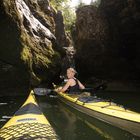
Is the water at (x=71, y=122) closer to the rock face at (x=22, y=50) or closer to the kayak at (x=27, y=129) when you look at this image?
the kayak at (x=27, y=129)

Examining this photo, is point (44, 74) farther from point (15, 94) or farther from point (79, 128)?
point (79, 128)

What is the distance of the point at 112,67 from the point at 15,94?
944cm

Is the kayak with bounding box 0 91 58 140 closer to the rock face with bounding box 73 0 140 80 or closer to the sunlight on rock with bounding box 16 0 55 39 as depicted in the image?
the sunlight on rock with bounding box 16 0 55 39

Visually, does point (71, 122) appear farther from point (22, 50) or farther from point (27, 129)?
point (22, 50)

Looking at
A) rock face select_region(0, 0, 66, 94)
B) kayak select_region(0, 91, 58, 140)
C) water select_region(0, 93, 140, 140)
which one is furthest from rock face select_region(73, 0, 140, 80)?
kayak select_region(0, 91, 58, 140)

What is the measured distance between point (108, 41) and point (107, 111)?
43.5 ft

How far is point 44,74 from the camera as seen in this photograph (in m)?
18.1

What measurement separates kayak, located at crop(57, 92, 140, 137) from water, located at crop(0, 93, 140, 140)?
17 centimetres

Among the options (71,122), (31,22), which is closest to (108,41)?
(31,22)

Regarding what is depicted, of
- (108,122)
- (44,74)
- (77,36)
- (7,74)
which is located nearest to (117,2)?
(77,36)

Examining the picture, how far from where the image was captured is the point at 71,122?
10.5 m

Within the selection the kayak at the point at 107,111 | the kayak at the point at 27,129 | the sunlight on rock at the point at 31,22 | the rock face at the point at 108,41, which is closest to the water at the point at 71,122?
the kayak at the point at 107,111

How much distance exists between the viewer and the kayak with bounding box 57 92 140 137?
8438 millimetres

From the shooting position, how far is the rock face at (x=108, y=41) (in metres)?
22.0
